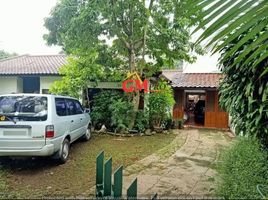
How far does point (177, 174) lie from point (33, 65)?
1402 cm

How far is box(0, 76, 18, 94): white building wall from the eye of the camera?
17016 millimetres

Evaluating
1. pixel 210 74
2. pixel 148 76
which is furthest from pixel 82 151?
pixel 210 74

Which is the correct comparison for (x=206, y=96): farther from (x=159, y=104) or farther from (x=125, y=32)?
(x=125, y=32)

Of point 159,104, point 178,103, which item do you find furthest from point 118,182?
point 178,103

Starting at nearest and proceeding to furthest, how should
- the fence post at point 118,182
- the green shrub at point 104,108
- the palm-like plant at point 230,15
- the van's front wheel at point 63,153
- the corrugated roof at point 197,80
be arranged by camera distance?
the palm-like plant at point 230,15
the fence post at point 118,182
the van's front wheel at point 63,153
the green shrub at point 104,108
the corrugated roof at point 197,80

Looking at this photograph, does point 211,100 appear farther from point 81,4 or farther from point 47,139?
point 47,139

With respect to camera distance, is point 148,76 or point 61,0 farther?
point 148,76

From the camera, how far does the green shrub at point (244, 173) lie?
4047 mm

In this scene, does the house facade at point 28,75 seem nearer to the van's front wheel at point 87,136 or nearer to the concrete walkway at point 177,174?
the van's front wheel at point 87,136

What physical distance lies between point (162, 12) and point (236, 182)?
934cm

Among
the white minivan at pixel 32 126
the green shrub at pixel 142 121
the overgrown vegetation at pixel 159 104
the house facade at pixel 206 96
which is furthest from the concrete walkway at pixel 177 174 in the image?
the house facade at pixel 206 96

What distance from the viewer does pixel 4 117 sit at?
650 centimetres

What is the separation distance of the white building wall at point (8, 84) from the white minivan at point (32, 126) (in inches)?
422

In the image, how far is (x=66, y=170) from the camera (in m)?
6.87
